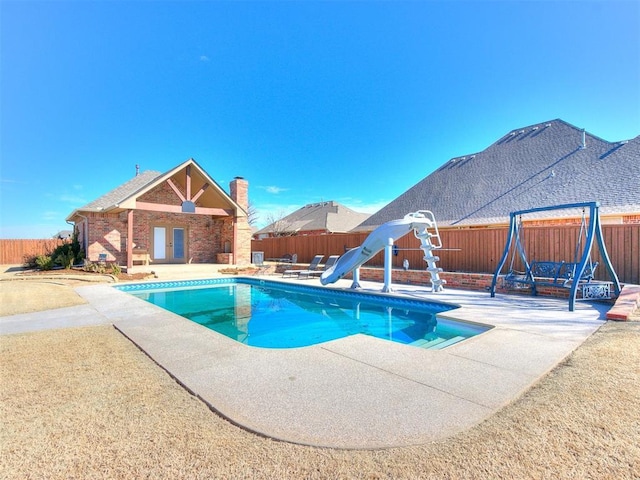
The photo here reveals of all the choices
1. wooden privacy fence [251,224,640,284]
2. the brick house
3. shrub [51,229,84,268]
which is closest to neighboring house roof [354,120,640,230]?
wooden privacy fence [251,224,640,284]

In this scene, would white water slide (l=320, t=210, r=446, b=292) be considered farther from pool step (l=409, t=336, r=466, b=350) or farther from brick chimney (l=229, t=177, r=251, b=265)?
brick chimney (l=229, t=177, r=251, b=265)

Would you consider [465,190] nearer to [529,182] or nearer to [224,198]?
[529,182]

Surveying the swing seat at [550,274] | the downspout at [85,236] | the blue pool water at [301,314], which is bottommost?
the blue pool water at [301,314]

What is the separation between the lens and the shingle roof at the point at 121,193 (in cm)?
1745

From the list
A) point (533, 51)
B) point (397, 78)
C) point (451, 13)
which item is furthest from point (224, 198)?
point (533, 51)

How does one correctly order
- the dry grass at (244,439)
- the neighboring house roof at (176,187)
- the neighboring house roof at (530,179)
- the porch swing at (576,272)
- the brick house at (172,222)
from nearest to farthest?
the dry grass at (244,439) → the porch swing at (576,272) → the neighboring house roof at (530,179) → the neighboring house roof at (176,187) → the brick house at (172,222)

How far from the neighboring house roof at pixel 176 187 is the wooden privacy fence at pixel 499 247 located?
20.4ft

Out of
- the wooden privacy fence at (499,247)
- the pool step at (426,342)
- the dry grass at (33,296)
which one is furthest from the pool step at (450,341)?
the dry grass at (33,296)

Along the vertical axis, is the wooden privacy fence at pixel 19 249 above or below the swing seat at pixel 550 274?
above

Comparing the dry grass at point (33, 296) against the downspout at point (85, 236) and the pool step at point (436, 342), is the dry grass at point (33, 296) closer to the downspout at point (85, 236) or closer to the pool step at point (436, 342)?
the downspout at point (85, 236)

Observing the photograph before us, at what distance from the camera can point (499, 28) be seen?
12.7m

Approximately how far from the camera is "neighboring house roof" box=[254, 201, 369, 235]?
3588 cm

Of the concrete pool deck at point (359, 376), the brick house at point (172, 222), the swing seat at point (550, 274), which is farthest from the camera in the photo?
the brick house at point (172, 222)

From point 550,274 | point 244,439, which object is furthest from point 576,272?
point 244,439
